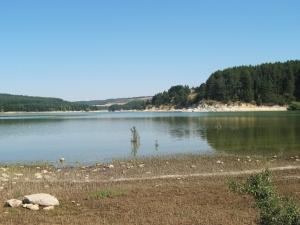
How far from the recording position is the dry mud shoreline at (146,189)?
59.1ft

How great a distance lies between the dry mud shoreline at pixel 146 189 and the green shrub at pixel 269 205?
7.64 feet

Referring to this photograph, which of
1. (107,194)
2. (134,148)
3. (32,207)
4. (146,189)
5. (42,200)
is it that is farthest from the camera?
(134,148)

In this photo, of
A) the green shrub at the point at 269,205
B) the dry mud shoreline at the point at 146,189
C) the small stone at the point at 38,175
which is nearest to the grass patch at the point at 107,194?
the dry mud shoreline at the point at 146,189

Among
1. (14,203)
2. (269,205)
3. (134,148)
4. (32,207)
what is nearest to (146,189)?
(32,207)

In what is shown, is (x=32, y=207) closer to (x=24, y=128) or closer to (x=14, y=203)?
(x=14, y=203)

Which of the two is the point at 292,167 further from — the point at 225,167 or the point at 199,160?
the point at 199,160

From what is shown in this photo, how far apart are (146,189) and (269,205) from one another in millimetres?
11338

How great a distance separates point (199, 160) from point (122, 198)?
18.4m

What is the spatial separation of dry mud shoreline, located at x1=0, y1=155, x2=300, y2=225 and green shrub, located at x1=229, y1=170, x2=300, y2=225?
2.33m

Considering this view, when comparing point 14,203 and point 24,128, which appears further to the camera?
point 24,128

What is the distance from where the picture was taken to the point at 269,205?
13.6m

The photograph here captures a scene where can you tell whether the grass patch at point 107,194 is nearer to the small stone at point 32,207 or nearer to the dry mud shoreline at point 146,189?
the dry mud shoreline at point 146,189

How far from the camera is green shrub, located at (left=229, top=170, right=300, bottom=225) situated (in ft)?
41.8

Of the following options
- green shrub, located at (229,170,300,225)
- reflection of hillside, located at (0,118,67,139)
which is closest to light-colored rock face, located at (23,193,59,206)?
green shrub, located at (229,170,300,225)
